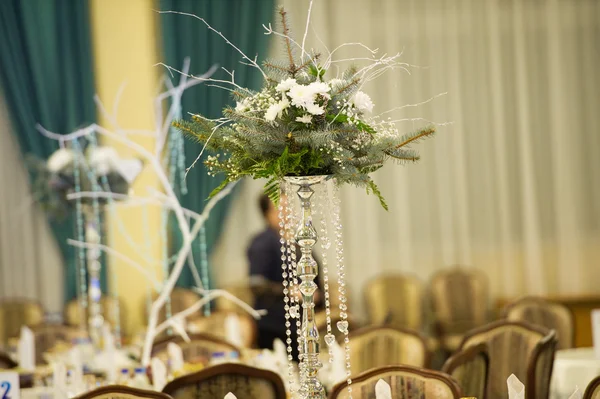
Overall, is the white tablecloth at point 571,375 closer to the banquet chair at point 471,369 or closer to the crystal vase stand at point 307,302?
the banquet chair at point 471,369

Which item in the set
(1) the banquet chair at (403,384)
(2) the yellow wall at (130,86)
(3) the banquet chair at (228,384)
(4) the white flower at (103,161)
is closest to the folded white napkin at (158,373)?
(3) the banquet chair at (228,384)

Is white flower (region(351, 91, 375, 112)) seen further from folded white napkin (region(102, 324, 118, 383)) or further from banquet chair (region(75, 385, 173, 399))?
folded white napkin (region(102, 324, 118, 383))

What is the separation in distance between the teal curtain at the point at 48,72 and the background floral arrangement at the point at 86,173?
675 millimetres

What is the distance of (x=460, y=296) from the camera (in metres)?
8.62

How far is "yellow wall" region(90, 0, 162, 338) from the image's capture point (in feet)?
28.6

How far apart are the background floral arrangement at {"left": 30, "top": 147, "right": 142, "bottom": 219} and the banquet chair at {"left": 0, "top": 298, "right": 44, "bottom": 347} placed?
772mm

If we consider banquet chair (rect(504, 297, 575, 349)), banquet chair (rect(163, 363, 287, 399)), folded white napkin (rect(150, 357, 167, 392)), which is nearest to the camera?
banquet chair (rect(163, 363, 287, 399))

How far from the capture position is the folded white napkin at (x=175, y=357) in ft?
17.5

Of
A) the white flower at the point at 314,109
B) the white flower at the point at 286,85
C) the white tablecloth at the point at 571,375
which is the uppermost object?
the white flower at the point at 286,85

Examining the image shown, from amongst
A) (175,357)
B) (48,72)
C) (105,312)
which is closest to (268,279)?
(175,357)

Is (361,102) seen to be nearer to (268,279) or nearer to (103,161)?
(103,161)

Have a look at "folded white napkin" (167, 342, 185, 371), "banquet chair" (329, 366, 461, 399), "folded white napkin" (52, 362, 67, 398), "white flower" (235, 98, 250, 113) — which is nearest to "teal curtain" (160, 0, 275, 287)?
"folded white napkin" (167, 342, 185, 371)

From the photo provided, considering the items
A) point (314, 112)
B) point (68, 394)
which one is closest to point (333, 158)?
point (314, 112)

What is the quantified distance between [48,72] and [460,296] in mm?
3975
